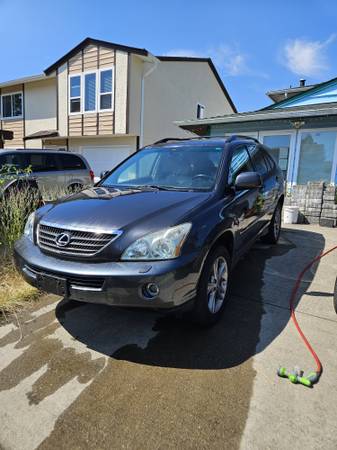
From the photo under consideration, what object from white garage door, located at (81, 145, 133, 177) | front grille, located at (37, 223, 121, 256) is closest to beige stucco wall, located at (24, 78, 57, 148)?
white garage door, located at (81, 145, 133, 177)

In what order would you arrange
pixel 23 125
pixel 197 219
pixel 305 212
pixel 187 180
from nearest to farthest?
pixel 197 219 → pixel 187 180 → pixel 305 212 → pixel 23 125

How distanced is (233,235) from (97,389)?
1.81 metres

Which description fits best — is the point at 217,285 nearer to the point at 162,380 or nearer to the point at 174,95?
the point at 162,380

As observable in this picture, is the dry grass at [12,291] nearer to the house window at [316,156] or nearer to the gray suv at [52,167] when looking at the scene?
the gray suv at [52,167]

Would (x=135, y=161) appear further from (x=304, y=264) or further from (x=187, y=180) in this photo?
(x=304, y=264)

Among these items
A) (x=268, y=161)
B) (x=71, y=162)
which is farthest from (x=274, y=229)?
(x=71, y=162)

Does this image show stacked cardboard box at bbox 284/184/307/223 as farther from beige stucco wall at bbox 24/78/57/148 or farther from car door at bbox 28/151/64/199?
beige stucco wall at bbox 24/78/57/148

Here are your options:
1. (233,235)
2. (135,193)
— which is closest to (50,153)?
(135,193)

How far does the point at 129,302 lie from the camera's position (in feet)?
7.13

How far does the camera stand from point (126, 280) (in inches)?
83.8

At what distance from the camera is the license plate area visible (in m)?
2.31

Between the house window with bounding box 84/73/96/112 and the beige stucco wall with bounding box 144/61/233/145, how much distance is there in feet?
8.28

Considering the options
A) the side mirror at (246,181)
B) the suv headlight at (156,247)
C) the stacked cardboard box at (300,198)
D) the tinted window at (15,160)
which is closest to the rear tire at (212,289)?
the suv headlight at (156,247)

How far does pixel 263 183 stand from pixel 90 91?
12.8 meters
